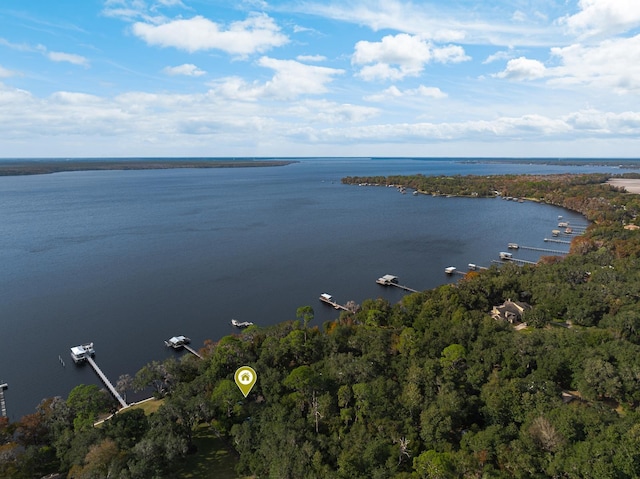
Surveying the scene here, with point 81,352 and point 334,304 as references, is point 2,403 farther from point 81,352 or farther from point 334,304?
point 334,304

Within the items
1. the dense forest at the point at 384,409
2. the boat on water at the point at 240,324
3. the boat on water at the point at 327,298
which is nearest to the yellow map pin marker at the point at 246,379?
the dense forest at the point at 384,409

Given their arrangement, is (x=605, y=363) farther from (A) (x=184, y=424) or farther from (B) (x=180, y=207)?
(B) (x=180, y=207)

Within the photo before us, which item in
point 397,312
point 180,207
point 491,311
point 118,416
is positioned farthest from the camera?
point 180,207

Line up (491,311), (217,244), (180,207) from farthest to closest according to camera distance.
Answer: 1. (180,207)
2. (217,244)
3. (491,311)

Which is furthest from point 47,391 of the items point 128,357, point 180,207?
point 180,207

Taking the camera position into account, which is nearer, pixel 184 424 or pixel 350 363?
pixel 184 424

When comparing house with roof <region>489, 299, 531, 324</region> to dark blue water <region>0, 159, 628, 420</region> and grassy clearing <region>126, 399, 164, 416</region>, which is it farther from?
grassy clearing <region>126, 399, 164, 416</region>

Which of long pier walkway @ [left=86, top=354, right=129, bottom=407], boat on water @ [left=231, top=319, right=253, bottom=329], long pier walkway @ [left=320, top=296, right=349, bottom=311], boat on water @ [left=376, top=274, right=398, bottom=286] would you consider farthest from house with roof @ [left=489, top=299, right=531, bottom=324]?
long pier walkway @ [left=86, top=354, right=129, bottom=407]
